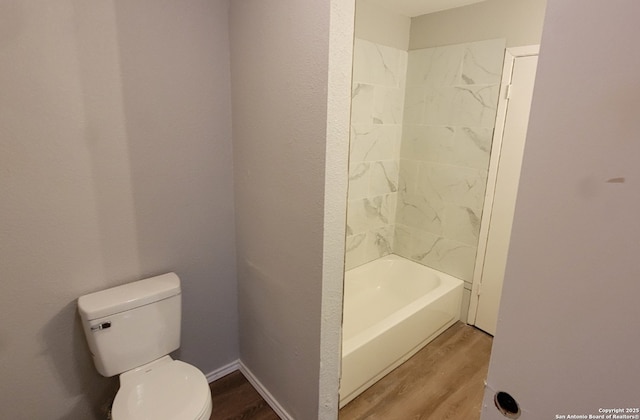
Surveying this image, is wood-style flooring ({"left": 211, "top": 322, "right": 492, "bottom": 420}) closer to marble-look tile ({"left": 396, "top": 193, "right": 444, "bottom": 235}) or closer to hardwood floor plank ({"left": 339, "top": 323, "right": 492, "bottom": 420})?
hardwood floor plank ({"left": 339, "top": 323, "right": 492, "bottom": 420})

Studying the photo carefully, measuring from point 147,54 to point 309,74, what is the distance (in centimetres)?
82

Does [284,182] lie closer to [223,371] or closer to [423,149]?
[223,371]

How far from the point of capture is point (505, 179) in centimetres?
234

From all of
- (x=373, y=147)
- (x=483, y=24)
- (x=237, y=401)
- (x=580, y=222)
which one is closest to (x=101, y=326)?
(x=237, y=401)

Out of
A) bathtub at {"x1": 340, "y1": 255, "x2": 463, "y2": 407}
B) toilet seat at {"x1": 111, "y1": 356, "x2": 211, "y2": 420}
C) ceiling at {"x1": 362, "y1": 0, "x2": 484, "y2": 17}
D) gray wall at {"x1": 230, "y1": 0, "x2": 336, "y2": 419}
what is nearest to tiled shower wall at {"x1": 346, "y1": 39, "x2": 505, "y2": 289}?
bathtub at {"x1": 340, "y1": 255, "x2": 463, "y2": 407}

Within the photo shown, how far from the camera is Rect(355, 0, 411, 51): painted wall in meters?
2.37

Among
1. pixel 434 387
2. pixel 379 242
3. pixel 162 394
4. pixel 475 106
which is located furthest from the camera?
pixel 379 242

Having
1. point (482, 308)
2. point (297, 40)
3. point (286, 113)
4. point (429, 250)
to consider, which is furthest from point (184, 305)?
point (482, 308)

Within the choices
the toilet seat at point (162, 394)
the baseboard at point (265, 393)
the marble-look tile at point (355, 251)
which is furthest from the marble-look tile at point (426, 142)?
the toilet seat at point (162, 394)

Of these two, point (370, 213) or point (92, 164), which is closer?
point (92, 164)

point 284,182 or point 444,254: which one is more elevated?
point 284,182

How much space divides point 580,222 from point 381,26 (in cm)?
240

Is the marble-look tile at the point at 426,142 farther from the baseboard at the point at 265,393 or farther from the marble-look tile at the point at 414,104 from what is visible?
the baseboard at the point at 265,393

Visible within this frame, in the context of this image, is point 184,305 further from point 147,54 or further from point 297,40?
point 297,40
